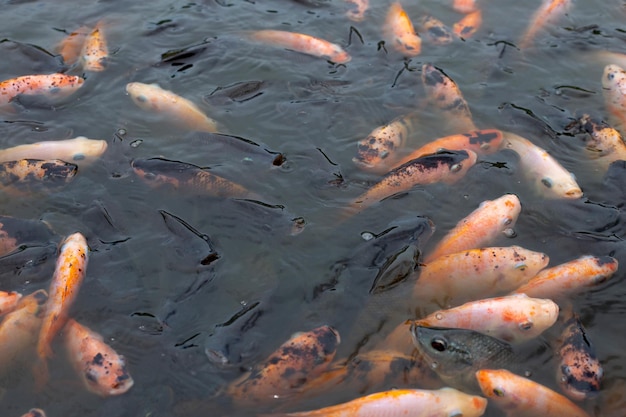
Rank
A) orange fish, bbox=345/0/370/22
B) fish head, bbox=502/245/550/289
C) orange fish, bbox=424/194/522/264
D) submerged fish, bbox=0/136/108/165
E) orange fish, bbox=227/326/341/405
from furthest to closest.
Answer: orange fish, bbox=345/0/370/22 < submerged fish, bbox=0/136/108/165 < orange fish, bbox=424/194/522/264 < fish head, bbox=502/245/550/289 < orange fish, bbox=227/326/341/405

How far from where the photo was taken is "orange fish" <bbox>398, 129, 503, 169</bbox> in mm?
7496

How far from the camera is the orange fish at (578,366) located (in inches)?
200

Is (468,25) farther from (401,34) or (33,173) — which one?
(33,173)

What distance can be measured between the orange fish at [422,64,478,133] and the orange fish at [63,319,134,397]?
16.9 ft

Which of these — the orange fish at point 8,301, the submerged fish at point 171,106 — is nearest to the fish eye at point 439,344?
the orange fish at point 8,301

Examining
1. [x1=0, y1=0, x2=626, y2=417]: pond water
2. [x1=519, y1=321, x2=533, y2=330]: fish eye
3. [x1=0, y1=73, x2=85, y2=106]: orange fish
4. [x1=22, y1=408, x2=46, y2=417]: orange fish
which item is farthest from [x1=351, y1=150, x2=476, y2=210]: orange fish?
[x1=0, y1=73, x2=85, y2=106]: orange fish

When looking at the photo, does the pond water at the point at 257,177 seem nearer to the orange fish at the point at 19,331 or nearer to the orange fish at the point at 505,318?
the orange fish at the point at 19,331

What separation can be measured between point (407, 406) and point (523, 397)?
102cm

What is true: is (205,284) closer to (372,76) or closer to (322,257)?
(322,257)

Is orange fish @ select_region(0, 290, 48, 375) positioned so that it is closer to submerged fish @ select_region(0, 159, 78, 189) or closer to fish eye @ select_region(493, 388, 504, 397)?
submerged fish @ select_region(0, 159, 78, 189)

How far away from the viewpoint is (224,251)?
629 cm

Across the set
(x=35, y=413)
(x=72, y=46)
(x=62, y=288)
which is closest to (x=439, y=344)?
(x=35, y=413)

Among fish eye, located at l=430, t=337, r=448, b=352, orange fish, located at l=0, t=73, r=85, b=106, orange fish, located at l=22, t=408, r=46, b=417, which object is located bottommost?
orange fish, located at l=22, t=408, r=46, b=417

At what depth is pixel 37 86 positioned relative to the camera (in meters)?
8.24
